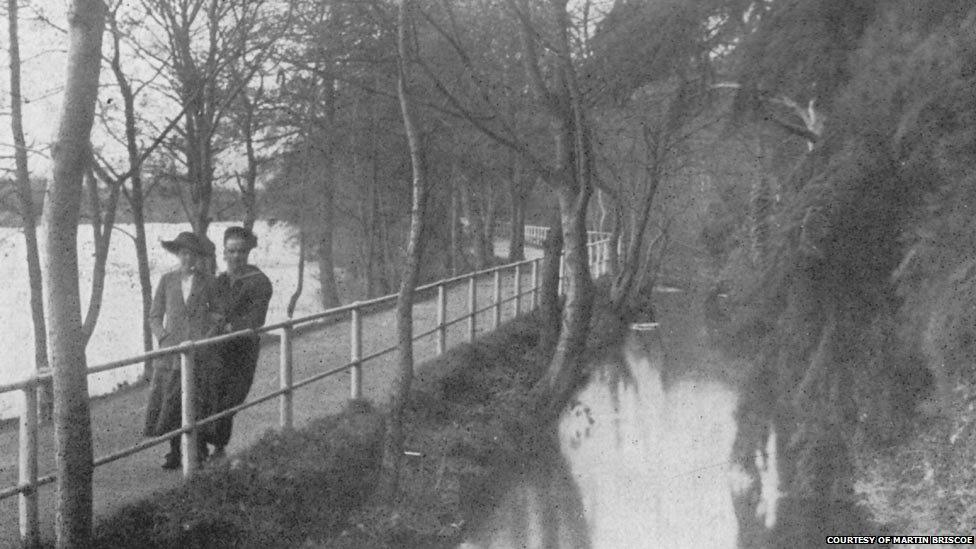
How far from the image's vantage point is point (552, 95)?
37.5 ft

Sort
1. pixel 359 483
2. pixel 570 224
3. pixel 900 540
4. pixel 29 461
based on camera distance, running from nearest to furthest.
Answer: pixel 29 461
pixel 900 540
pixel 359 483
pixel 570 224

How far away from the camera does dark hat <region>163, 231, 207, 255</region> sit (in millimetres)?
6672

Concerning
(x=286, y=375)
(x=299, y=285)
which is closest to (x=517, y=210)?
(x=299, y=285)

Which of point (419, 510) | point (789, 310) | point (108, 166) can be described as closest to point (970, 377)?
point (789, 310)

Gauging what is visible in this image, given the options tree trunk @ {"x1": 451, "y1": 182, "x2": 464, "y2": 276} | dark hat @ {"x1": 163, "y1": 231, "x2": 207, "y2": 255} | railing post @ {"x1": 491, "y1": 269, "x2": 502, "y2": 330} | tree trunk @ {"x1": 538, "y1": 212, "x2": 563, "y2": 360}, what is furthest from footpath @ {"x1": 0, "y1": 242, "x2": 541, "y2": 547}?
tree trunk @ {"x1": 451, "y1": 182, "x2": 464, "y2": 276}

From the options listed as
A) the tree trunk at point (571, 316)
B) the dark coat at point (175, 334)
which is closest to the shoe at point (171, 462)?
the dark coat at point (175, 334)

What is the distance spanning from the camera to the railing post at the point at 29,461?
457 cm

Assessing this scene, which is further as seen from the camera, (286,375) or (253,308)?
(286,375)

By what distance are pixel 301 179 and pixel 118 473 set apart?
20.0 meters

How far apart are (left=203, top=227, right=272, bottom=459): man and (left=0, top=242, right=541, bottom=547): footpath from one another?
40 cm

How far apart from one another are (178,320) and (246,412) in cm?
298

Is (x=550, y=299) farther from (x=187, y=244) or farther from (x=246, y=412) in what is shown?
(x=187, y=244)

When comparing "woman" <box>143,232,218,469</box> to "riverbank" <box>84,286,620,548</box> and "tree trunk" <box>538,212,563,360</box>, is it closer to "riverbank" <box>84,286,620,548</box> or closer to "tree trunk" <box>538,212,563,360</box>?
"riverbank" <box>84,286,620,548</box>

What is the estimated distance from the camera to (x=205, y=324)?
6773 millimetres
